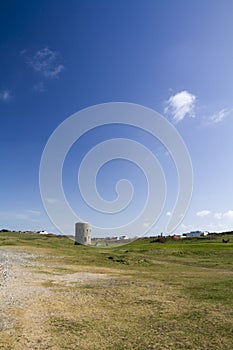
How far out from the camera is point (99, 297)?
63.3ft

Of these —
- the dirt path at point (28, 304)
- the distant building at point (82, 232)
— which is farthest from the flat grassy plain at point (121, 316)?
the distant building at point (82, 232)

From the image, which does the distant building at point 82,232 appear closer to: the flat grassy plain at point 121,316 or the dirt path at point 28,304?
the dirt path at point 28,304

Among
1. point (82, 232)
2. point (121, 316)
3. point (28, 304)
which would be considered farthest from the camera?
point (82, 232)

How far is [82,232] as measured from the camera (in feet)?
279

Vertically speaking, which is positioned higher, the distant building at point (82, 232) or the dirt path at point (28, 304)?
the distant building at point (82, 232)

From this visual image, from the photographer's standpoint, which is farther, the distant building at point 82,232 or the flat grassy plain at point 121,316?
the distant building at point 82,232

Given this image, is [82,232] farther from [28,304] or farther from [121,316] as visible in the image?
[121,316]

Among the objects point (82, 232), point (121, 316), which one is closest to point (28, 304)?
point (121, 316)

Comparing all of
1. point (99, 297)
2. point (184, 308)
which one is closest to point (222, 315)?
point (184, 308)

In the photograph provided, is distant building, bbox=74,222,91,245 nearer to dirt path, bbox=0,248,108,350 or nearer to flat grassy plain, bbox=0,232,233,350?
dirt path, bbox=0,248,108,350

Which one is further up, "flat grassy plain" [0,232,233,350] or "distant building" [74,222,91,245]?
"distant building" [74,222,91,245]

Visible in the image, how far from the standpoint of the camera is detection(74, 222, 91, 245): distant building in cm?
8475

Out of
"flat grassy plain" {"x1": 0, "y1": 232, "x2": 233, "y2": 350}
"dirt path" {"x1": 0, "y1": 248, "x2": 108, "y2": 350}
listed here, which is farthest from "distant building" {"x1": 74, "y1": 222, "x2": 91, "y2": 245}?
"flat grassy plain" {"x1": 0, "y1": 232, "x2": 233, "y2": 350}

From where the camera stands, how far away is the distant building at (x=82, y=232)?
84.8m
